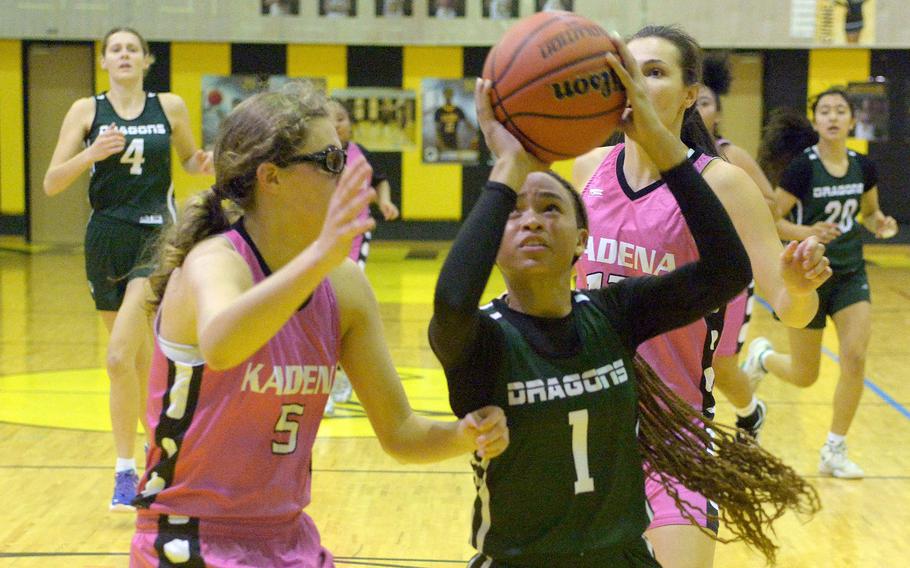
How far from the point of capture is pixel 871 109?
16000 millimetres

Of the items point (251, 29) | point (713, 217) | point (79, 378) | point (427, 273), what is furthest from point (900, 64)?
point (713, 217)

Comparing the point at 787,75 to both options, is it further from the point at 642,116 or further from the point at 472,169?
the point at 642,116

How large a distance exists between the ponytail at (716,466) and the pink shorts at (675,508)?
1.09 ft

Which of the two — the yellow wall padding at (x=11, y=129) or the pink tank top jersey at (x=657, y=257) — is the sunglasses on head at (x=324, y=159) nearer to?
the pink tank top jersey at (x=657, y=257)

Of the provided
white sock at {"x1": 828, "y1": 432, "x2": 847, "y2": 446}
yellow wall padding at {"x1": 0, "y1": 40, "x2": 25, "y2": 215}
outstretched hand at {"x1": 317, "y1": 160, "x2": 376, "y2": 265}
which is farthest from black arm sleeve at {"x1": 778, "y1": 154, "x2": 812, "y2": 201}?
yellow wall padding at {"x1": 0, "y1": 40, "x2": 25, "y2": 215}

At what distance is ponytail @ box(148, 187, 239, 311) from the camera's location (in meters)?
2.52

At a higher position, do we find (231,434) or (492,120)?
(492,120)

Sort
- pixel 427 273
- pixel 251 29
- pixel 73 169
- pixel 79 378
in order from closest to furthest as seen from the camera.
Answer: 1. pixel 73 169
2. pixel 79 378
3. pixel 427 273
4. pixel 251 29

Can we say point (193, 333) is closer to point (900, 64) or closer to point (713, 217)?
point (713, 217)

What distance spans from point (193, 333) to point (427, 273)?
36.1 ft

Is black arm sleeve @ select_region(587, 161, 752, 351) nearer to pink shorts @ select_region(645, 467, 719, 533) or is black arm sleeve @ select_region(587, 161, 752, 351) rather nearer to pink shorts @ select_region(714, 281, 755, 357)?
pink shorts @ select_region(645, 467, 719, 533)

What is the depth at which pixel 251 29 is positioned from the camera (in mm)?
15547

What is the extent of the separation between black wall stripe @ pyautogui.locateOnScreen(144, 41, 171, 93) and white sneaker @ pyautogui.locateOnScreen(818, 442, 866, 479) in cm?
1160

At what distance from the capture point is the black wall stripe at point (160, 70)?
1590cm
